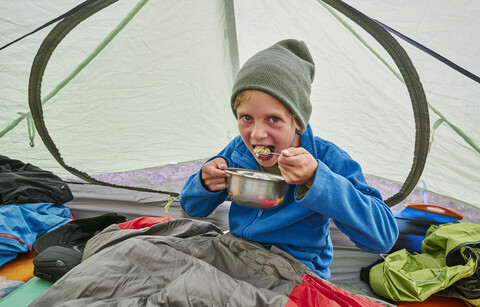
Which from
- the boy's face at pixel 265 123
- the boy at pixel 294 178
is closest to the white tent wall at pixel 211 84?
the boy at pixel 294 178

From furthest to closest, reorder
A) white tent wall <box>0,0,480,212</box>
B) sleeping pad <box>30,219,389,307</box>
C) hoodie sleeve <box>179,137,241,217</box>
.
A: white tent wall <box>0,0,480,212</box>, hoodie sleeve <box>179,137,241,217</box>, sleeping pad <box>30,219,389,307</box>

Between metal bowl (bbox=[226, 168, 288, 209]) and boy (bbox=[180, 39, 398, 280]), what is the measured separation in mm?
51

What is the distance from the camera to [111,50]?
2.34m

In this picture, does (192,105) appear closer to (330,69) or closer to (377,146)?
(330,69)

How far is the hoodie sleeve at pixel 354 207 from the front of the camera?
951mm

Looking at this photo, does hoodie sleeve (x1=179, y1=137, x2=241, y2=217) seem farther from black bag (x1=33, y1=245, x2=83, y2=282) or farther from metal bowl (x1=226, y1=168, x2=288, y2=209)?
black bag (x1=33, y1=245, x2=83, y2=282)

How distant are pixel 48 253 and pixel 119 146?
1304 mm

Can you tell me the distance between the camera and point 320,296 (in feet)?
3.17

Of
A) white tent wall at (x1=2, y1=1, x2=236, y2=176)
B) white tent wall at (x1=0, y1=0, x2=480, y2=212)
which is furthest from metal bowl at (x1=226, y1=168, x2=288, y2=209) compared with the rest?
white tent wall at (x1=2, y1=1, x2=236, y2=176)

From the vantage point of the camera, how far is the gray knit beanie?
111 cm

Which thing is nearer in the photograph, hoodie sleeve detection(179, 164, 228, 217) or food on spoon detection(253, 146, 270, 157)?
food on spoon detection(253, 146, 270, 157)

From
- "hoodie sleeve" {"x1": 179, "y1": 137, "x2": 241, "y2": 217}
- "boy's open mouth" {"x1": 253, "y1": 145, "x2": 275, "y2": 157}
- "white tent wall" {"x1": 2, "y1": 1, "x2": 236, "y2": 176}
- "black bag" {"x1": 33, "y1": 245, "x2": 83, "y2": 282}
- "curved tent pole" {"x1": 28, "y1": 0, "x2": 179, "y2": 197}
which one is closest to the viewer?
"boy's open mouth" {"x1": 253, "y1": 145, "x2": 275, "y2": 157}

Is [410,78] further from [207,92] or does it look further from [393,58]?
[207,92]

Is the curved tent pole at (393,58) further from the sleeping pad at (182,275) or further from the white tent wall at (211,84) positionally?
the sleeping pad at (182,275)
